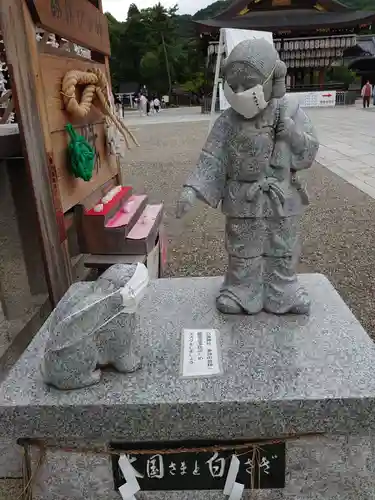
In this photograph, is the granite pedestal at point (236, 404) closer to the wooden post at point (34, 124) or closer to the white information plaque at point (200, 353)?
the white information plaque at point (200, 353)

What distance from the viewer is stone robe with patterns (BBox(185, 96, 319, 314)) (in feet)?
5.54

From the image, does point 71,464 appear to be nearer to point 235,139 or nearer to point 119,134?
point 235,139

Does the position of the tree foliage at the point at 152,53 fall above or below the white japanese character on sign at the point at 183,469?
above

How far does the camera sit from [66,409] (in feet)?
4.78

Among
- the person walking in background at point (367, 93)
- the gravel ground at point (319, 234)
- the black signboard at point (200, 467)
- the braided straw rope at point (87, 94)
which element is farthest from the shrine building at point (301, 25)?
the black signboard at point (200, 467)

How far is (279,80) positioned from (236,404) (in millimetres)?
1117

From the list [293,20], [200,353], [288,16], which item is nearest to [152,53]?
[288,16]

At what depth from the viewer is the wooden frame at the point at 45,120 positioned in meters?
2.21

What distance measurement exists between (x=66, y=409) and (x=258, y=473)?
28.1 inches

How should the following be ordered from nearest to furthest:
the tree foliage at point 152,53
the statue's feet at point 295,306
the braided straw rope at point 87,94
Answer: the statue's feet at point 295,306 → the braided straw rope at point 87,94 → the tree foliage at point 152,53

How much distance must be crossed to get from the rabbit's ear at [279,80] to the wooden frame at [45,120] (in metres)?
1.30

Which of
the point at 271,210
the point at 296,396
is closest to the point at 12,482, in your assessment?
the point at 296,396

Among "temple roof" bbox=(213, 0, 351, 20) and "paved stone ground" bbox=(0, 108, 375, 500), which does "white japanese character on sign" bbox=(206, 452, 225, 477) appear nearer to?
"paved stone ground" bbox=(0, 108, 375, 500)

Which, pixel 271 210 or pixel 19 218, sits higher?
pixel 271 210
